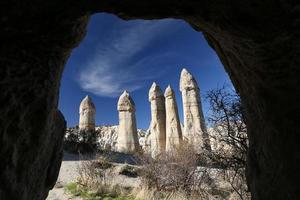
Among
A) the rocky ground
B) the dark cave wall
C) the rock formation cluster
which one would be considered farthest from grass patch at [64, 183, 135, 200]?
the rock formation cluster

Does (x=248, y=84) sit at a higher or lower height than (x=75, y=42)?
lower

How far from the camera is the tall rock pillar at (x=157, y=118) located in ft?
71.3

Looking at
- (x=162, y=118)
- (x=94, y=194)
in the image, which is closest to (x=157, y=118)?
(x=162, y=118)

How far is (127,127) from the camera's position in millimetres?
21344

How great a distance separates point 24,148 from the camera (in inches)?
95.2

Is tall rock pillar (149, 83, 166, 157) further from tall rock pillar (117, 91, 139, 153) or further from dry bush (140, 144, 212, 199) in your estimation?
dry bush (140, 144, 212, 199)

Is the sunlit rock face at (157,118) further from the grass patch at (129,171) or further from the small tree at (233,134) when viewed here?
the small tree at (233,134)

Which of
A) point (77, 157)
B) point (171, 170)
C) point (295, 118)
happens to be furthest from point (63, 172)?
point (295, 118)

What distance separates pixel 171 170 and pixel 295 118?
8279mm

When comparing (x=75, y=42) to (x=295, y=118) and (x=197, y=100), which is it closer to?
(x=295, y=118)

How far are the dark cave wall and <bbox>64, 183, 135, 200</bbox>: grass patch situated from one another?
6.47 m

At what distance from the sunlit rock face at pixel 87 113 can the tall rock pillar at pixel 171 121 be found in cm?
658

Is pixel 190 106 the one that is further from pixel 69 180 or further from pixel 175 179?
pixel 69 180

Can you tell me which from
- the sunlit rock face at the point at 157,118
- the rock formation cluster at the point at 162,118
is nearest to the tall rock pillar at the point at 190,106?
the rock formation cluster at the point at 162,118
